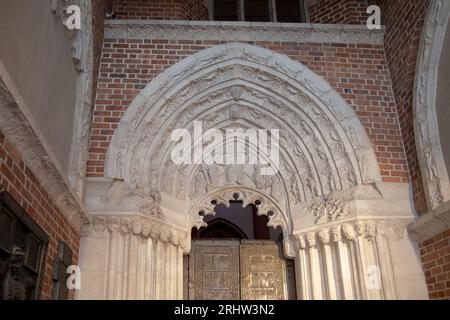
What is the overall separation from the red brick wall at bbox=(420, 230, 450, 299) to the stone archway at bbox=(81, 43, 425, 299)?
152 mm

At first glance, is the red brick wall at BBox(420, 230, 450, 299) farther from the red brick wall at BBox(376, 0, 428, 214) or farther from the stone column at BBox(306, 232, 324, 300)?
the stone column at BBox(306, 232, 324, 300)

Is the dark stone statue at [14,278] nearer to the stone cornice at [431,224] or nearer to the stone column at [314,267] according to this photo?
the stone column at [314,267]

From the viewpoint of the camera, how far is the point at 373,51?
6.65 m

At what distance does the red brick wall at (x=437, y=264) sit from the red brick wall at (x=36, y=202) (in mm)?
3907

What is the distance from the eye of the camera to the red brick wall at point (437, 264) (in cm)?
487

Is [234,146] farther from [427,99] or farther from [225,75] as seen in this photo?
[427,99]

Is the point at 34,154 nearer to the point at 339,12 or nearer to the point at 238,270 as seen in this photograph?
the point at 238,270

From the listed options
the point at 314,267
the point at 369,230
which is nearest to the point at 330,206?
the point at 369,230

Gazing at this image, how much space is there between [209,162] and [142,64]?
169 cm

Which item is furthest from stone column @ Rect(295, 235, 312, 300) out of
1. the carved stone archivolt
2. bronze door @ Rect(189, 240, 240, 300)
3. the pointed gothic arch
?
the carved stone archivolt

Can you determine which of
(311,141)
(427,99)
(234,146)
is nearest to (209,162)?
(234,146)

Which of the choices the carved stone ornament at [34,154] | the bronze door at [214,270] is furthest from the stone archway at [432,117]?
the carved stone ornament at [34,154]

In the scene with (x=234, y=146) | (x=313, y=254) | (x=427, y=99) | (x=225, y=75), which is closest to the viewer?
(x=427, y=99)
